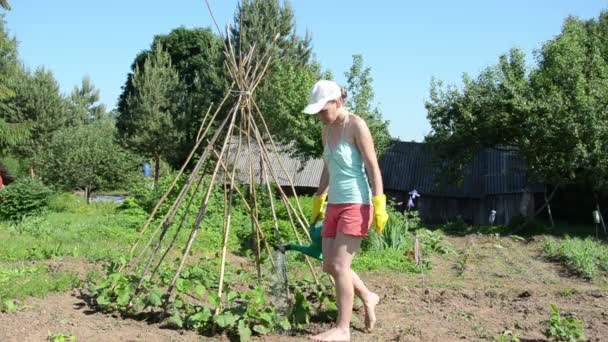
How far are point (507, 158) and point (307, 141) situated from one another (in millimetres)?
6643

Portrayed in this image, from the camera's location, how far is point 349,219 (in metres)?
3.75

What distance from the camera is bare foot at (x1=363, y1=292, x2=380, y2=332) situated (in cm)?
405

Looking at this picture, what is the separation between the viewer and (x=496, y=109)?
1605 cm

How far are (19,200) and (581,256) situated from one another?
11.1 m

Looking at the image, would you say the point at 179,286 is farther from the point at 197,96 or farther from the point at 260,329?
the point at 197,96

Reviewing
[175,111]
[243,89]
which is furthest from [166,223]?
[175,111]

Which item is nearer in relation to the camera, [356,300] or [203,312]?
[203,312]

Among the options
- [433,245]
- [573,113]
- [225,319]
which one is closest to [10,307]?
[225,319]

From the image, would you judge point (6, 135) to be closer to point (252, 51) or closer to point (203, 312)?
point (252, 51)

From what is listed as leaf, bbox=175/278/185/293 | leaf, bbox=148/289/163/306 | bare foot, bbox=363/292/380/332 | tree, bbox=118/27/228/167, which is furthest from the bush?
Result: bare foot, bbox=363/292/380/332

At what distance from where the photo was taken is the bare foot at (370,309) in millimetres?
4055

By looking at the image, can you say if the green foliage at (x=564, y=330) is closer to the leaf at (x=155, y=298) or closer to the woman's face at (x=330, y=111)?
the woman's face at (x=330, y=111)

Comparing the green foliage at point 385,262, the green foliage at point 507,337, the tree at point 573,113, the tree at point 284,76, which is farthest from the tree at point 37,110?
the green foliage at point 507,337

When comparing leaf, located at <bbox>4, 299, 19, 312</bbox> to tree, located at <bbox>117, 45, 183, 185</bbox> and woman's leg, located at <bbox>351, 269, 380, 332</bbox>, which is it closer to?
woman's leg, located at <bbox>351, 269, 380, 332</bbox>
